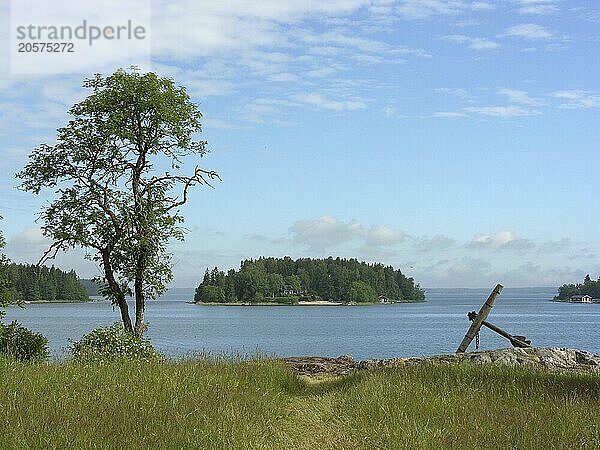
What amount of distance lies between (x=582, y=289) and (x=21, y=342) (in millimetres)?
147556

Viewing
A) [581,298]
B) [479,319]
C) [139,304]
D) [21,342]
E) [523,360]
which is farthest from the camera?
[581,298]

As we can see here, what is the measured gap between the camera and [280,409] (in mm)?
13266

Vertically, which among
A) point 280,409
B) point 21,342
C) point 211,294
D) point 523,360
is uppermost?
point 211,294

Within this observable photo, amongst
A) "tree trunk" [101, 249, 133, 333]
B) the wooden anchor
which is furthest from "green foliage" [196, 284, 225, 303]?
"tree trunk" [101, 249, 133, 333]

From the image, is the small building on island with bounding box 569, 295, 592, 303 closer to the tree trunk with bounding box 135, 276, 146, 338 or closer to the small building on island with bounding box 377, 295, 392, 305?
the small building on island with bounding box 377, 295, 392, 305

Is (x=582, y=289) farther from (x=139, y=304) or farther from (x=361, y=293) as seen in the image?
(x=139, y=304)

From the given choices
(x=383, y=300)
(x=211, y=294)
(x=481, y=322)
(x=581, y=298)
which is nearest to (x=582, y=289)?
(x=581, y=298)

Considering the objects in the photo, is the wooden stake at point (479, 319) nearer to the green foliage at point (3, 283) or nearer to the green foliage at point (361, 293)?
the green foliage at point (3, 283)

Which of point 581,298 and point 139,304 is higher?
point 139,304

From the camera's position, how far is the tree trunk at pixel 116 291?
813 inches

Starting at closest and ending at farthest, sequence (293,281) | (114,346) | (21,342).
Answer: (114,346) < (21,342) < (293,281)

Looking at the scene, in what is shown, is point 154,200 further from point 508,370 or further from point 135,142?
point 508,370

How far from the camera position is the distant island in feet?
461

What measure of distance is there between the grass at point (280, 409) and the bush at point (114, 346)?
233cm
